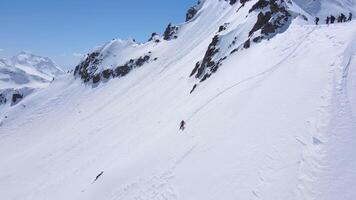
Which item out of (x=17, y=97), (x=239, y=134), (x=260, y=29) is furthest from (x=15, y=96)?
(x=239, y=134)

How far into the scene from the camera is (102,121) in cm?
6347

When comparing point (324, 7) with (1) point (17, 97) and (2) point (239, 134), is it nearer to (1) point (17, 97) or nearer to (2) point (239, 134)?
(2) point (239, 134)

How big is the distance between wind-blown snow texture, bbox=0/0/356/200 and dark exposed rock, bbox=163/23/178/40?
3135cm

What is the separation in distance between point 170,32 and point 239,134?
78.3 metres

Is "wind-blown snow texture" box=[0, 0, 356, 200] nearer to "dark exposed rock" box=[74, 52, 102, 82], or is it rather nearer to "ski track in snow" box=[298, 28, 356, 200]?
"ski track in snow" box=[298, 28, 356, 200]

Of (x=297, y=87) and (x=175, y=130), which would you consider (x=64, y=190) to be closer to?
(x=175, y=130)

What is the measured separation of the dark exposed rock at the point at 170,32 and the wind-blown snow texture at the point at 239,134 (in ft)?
103

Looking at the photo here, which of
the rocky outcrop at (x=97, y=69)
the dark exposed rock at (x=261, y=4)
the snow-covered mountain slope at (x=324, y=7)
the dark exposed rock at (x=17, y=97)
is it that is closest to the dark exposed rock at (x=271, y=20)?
the dark exposed rock at (x=261, y=4)

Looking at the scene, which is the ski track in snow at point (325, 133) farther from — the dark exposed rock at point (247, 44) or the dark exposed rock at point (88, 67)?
the dark exposed rock at point (88, 67)

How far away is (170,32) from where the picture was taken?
9606 centimetres

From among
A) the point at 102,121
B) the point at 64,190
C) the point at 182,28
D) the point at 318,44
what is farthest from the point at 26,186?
the point at 182,28

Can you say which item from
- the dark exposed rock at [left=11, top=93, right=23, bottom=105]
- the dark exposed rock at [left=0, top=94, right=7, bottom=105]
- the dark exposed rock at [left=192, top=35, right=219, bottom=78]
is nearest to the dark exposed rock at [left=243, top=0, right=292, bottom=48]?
the dark exposed rock at [left=192, top=35, right=219, bottom=78]

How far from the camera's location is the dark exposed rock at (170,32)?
94425 mm

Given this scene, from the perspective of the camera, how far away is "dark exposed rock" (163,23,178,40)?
9443 centimetres
